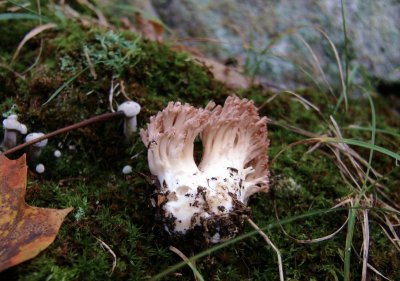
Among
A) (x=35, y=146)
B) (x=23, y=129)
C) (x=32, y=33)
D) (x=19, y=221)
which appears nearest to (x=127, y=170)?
(x=35, y=146)

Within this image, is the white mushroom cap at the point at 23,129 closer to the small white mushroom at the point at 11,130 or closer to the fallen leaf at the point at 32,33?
the small white mushroom at the point at 11,130

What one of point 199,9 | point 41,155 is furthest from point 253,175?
point 199,9

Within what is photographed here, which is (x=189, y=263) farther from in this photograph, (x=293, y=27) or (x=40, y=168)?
(x=293, y=27)

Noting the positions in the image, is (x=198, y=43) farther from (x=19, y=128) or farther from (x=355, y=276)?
(x=355, y=276)

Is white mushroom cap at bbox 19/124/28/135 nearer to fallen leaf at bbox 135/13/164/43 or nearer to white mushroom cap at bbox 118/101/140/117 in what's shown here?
white mushroom cap at bbox 118/101/140/117

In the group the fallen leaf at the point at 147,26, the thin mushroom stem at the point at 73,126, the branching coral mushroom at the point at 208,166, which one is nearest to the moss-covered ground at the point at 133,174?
the branching coral mushroom at the point at 208,166

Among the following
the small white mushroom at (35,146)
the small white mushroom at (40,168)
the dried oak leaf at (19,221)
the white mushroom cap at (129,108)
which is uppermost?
the white mushroom cap at (129,108)

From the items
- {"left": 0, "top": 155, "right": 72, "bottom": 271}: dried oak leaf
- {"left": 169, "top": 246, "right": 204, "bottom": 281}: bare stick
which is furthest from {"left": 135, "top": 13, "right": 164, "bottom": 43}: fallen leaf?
{"left": 169, "top": 246, "right": 204, "bottom": 281}: bare stick
